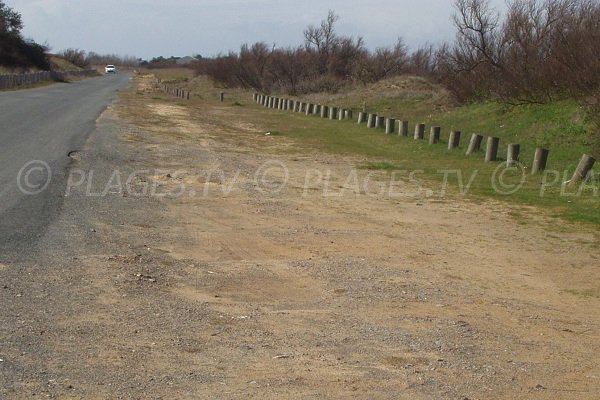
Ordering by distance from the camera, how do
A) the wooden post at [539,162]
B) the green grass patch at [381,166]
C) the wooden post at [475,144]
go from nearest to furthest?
the wooden post at [539,162] < the green grass patch at [381,166] < the wooden post at [475,144]

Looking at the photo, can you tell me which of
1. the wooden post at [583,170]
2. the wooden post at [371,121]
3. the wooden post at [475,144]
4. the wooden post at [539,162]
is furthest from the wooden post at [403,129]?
the wooden post at [583,170]

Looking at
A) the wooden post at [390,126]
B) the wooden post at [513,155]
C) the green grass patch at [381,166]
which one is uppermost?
the wooden post at [513,155]

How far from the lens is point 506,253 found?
10344mm

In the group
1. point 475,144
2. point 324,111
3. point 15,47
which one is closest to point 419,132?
point 475,144

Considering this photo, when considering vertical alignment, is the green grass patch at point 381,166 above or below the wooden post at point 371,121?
below

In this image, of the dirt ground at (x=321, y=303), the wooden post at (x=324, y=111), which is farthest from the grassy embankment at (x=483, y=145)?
the dirt ground at (x=321, y=303)

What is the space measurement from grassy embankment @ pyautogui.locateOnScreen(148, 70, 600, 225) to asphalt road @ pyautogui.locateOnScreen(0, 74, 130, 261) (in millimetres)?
6698

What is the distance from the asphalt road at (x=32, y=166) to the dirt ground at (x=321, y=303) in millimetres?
747

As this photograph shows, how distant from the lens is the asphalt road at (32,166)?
33.0 ft

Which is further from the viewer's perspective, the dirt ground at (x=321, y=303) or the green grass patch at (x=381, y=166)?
the green grass patch at (x=381, y=166)

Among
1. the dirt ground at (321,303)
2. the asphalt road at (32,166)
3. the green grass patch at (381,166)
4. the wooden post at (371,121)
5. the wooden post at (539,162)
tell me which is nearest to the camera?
the dirt ground at (321,303)

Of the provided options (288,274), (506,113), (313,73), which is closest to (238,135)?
(506,113)

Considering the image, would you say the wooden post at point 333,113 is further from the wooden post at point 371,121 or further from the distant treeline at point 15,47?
the distant treeline at point 15,47

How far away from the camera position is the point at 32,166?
1577 centimetres
